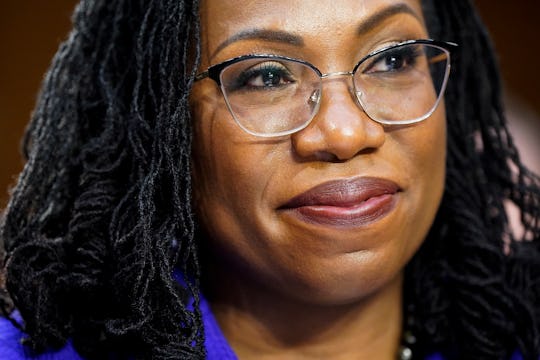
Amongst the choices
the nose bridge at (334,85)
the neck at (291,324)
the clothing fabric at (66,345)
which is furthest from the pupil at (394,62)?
the clothing fabric at (66,345)

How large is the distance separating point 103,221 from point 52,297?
5.9 inches

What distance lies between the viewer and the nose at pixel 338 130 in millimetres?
1347

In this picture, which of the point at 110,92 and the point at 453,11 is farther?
the point at 453,11

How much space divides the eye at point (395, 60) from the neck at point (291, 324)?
40 centimetres

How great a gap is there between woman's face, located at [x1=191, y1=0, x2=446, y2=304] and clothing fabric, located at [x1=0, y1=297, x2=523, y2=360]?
135 millimetres

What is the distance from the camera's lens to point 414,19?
1.53 m

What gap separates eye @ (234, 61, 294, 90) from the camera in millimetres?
1415

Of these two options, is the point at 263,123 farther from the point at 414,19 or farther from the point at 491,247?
the point at 491,247

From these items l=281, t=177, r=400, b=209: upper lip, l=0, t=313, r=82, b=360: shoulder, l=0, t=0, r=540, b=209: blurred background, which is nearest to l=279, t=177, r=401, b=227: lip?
l=281, t=177, r=400, b=209: upper lip

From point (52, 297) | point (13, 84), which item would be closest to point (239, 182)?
point (52, 297)

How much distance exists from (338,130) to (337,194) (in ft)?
0.34

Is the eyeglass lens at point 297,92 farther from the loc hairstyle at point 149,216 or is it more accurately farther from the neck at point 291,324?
the neck at point 291,324

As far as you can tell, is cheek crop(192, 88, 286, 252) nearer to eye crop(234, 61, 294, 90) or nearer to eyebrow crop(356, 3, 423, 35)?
eye crop(234, 61, 294, 90)

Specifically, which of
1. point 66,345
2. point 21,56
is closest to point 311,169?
point 66,345
